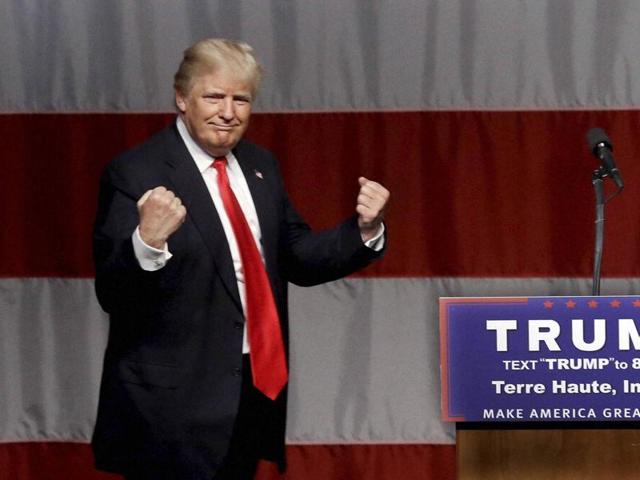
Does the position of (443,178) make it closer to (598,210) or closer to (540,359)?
(598,210)

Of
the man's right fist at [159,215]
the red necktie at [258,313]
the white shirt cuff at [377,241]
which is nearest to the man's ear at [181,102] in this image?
the red necktie at [258,313]

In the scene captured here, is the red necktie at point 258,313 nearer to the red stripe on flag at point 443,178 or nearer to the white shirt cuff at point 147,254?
the white shirt cuff at point 147,254

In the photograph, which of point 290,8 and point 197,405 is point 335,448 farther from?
point 197,405

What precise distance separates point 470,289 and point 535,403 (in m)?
1.06

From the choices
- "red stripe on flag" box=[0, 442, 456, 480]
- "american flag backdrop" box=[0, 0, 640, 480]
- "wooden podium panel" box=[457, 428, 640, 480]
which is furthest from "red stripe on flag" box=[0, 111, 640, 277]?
"wooden podium panel" box=[457, 428, 640, 480]

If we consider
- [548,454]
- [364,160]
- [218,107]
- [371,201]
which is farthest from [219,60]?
[364,160]

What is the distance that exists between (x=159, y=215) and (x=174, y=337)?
0.94ft

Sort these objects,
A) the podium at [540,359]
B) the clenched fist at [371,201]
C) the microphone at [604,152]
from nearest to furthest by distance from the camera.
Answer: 1. the clenched fist at [371,201]
2. the podium at [540,359]
3. the microphone at [604,152]

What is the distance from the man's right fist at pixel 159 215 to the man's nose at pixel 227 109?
23 cm

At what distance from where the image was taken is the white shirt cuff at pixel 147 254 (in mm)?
2123

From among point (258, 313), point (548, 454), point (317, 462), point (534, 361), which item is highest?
point (258, 313)

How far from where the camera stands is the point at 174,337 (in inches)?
90.4

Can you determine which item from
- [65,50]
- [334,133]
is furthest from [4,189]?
[334,133]

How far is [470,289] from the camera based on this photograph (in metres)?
3.62
